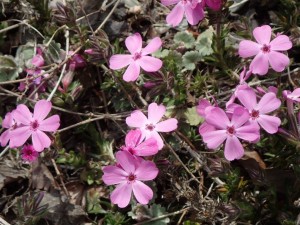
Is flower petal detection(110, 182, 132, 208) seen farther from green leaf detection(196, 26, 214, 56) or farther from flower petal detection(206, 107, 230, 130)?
green leaf detection(196, 26, 214, 56)

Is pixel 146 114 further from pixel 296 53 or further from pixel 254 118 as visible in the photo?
pixel 296 53

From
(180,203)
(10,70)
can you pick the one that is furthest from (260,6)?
(10,70)

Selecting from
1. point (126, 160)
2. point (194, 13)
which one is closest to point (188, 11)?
point (194, 13)

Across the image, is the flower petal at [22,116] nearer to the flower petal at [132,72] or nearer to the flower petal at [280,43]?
the flower petal at [132,72]

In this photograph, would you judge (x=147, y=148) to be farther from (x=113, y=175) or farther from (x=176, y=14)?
(x=176, y=14)

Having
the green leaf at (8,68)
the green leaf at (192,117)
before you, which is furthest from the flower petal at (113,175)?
the green leaf at (8,68)

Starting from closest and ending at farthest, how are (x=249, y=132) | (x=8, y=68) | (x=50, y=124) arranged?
(x=249, y=132), (x=50, y=124), (x=8, y=68)
